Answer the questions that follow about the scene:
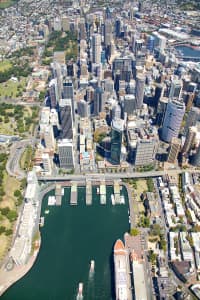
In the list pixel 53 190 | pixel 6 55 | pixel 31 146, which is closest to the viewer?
pixel 53 190

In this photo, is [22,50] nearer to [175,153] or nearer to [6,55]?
[6,55]

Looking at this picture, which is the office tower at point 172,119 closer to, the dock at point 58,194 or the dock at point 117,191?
the dock at point 117,191

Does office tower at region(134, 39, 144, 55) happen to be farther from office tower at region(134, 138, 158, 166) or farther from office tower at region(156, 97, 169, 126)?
office tower at region(134, 138, 158, 166)

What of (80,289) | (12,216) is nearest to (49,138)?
(12,216)

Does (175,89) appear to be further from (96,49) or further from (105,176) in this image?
(96,49)

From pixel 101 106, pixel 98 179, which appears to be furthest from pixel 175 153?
pixel 101 106

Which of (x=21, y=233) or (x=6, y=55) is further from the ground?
(x=6, y=55)

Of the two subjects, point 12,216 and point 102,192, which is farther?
point 102,192
